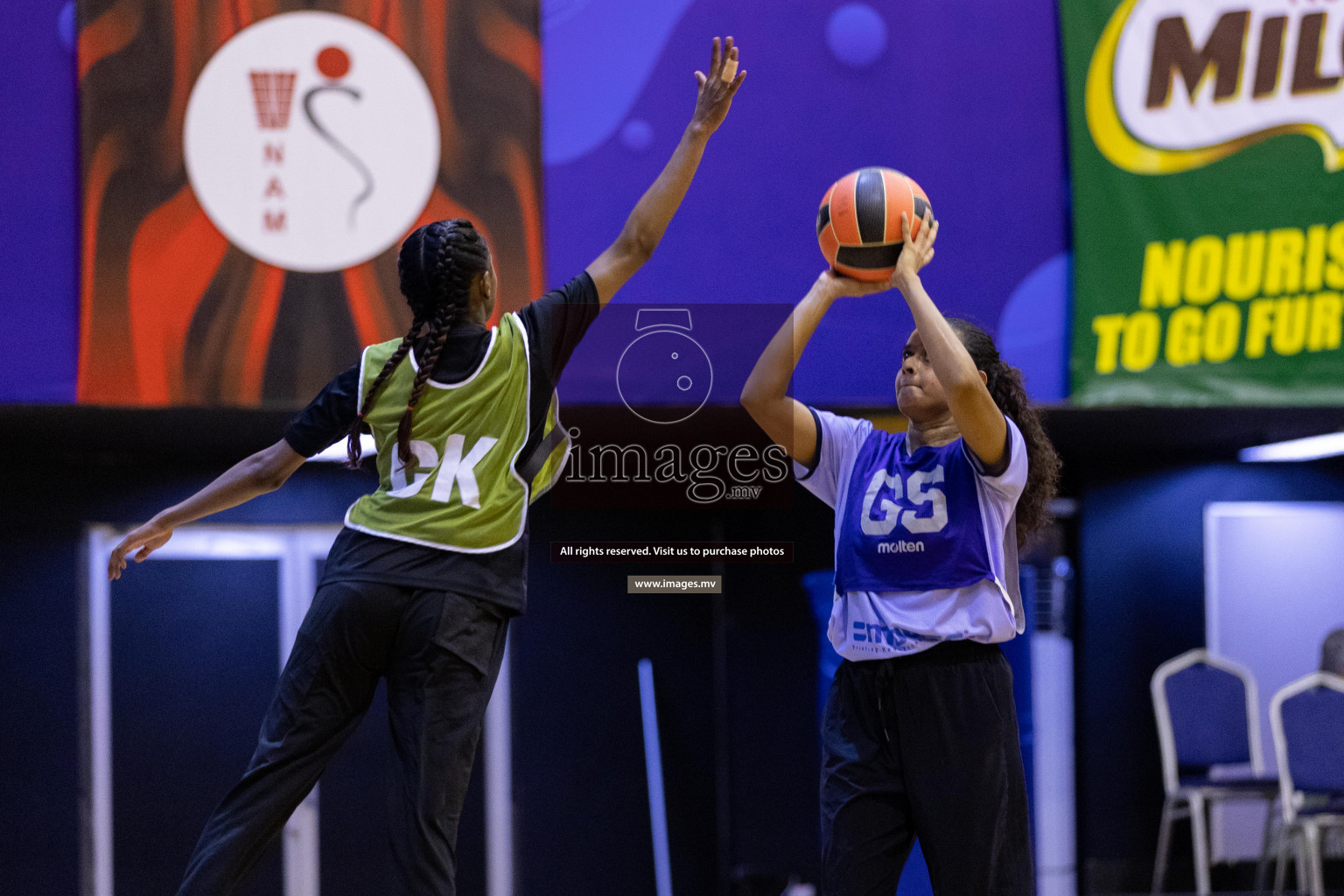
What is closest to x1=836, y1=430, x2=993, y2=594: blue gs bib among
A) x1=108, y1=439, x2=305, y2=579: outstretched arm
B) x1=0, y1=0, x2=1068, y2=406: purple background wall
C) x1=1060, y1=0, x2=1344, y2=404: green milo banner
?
x1=108, y1=439, x2=305, y2=579: outstretched arm

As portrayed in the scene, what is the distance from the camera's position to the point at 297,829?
6.33 metres

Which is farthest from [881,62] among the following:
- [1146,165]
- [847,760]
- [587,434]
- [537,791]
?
[537,791]

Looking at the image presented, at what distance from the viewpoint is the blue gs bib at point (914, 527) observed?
9.36 feet

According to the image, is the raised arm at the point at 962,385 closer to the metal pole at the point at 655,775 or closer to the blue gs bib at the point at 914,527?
the blue gs bib at the point at 914,527

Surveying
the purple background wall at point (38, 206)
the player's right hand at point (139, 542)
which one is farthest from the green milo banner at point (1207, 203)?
the purple background wall at point (38, 206)

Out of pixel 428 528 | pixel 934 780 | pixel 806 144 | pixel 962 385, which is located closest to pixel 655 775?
pixel 806 144

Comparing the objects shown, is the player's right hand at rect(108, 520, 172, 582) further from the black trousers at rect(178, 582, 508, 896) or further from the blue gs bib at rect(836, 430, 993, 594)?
the blue gs bib at rect(836, 430, 993, 594)

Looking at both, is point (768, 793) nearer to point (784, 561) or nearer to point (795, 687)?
point (795, 687)

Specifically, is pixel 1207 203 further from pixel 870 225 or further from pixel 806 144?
pixel 870 225

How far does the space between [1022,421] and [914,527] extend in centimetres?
53

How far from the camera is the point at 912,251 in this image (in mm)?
3076

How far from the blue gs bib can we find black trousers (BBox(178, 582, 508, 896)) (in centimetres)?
94

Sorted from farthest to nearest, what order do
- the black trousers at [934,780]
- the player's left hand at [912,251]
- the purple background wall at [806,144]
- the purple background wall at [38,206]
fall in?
the purple background wall at [806,144]
the purple background wall at [38,206]
the player's left hand at [912,251]
the black trousers at [934,780]

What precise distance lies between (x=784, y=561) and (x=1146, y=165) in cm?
273
